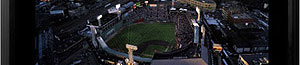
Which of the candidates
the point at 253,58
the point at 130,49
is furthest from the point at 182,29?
the point at 253,58

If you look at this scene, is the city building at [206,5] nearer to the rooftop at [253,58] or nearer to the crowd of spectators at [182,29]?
the crowd of spectators at [182,29]

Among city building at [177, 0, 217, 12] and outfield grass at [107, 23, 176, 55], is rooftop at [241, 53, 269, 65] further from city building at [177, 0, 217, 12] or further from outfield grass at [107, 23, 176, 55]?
outfield grass at [107, 23, 176, 55]

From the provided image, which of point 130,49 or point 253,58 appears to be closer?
point 253,58

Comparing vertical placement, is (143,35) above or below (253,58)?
above

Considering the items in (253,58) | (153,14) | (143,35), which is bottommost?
(253,58)

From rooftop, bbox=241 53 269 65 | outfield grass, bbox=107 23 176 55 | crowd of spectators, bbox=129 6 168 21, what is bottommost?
rooftop, bbox=241 53 269 65

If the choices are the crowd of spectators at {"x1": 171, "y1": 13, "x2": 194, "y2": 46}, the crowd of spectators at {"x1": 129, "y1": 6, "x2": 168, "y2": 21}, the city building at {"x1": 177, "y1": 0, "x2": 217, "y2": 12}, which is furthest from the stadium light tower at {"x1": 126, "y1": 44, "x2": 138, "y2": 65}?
the city building at {"x1": 177, "y1": 0, "x2": 217, "y2": 12}

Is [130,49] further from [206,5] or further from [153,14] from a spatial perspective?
[206,5]

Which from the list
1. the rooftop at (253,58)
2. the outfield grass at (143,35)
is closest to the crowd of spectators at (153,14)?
the outfield grass at (143,35)
